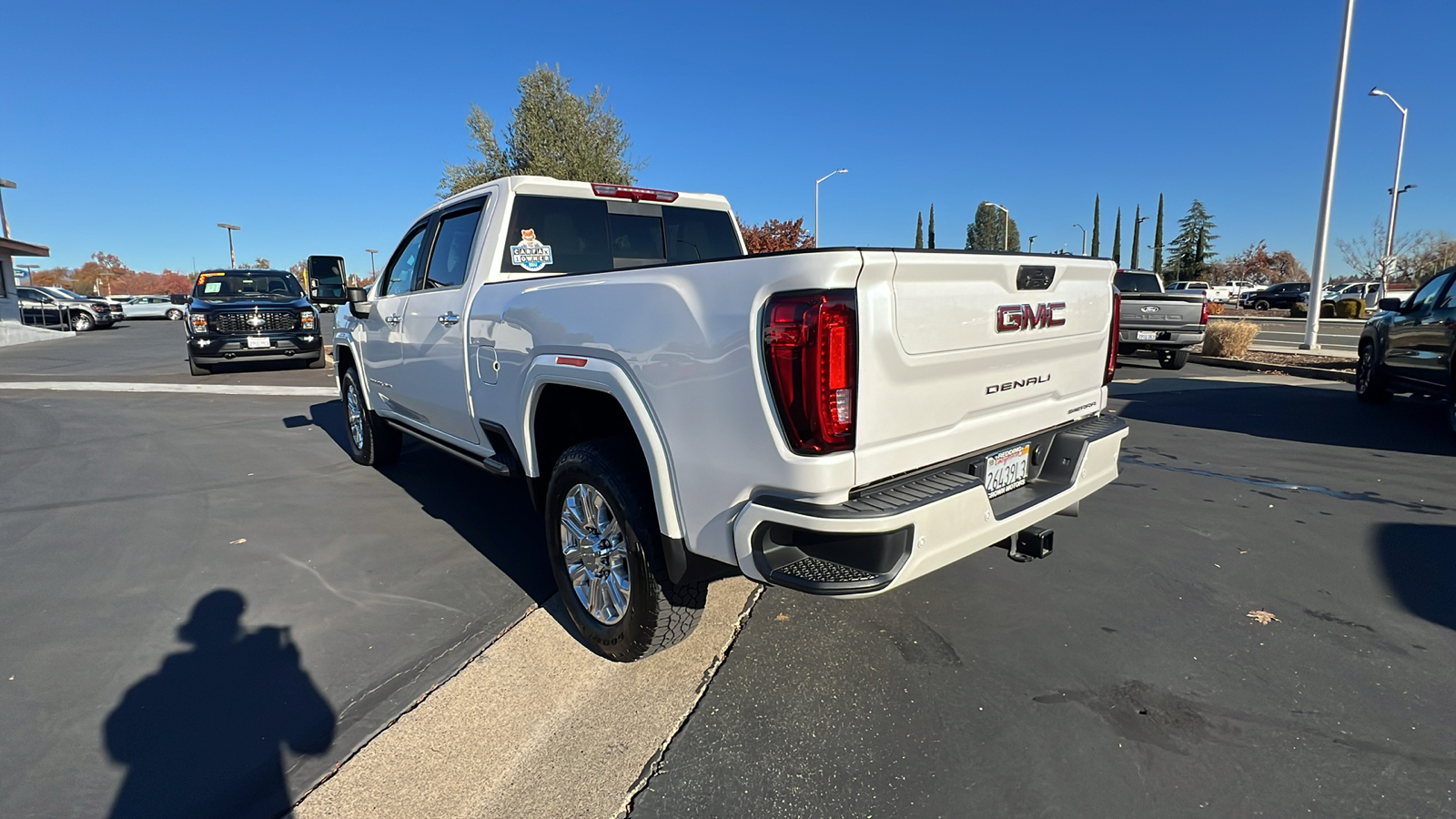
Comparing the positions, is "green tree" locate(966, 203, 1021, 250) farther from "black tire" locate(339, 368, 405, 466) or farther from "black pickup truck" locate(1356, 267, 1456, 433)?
"black tire" locate(339, 368, 405, 466)

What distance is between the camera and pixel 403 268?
5312 mm

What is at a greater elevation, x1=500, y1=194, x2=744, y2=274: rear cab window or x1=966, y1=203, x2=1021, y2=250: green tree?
x1=966, y1=203, x2=1021, y2=250: green tree

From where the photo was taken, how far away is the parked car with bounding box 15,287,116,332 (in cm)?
2816

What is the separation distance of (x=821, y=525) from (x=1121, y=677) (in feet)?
5.24

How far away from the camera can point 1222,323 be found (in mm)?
15070

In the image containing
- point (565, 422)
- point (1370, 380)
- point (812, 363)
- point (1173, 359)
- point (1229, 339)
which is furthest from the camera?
point (1229, 339)

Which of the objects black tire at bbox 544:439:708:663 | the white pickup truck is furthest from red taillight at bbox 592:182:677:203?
black tire at bbox 544:439:708:663

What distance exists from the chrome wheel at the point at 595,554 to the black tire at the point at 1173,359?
42.7 ft

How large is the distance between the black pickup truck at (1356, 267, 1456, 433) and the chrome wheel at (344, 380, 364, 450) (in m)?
9.38

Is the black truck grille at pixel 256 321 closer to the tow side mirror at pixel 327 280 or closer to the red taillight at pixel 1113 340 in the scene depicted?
the tow side mirror at pixel 327 280

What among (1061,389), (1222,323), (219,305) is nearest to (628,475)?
(1061,389)

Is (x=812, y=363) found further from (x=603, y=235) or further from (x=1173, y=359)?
(x=1173, y=359)

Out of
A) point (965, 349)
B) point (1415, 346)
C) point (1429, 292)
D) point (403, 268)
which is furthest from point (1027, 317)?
point (1429, 292)

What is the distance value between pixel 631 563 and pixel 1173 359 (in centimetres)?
1339
